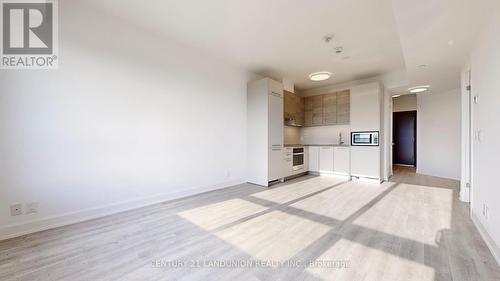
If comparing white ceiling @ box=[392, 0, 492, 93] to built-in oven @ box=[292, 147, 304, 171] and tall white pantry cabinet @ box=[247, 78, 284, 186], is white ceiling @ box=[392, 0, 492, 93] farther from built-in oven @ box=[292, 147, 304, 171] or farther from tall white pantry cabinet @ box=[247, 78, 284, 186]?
built-in oven @ box=[292, 147, 304, 171]

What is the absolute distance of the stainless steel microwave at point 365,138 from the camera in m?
4.86

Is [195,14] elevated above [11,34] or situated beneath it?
elevated above

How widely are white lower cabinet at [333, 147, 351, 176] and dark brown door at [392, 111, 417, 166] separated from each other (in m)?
4.10

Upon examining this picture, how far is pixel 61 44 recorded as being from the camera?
2.45 meters

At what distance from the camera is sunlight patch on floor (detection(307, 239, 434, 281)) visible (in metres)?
1.53

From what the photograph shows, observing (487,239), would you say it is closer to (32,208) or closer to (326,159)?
(326,159)

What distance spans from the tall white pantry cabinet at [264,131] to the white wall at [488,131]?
3132 millimetres

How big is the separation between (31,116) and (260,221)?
114 inches

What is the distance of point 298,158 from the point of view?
5594 mm

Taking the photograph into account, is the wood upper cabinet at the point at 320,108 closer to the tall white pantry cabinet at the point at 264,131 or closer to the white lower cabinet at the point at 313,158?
the white lower cabinet at the point at 313,158

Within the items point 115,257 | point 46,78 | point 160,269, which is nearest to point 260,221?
point 160,269

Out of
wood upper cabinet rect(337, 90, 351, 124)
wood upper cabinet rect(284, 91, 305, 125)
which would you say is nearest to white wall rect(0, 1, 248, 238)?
wood upper cabinet rect(284, 91, 305, 125)

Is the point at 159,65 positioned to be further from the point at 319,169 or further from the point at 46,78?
the point at 319,169

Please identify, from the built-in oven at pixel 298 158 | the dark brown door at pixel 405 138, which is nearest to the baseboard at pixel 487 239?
the built-in oven at pixel 298 158
